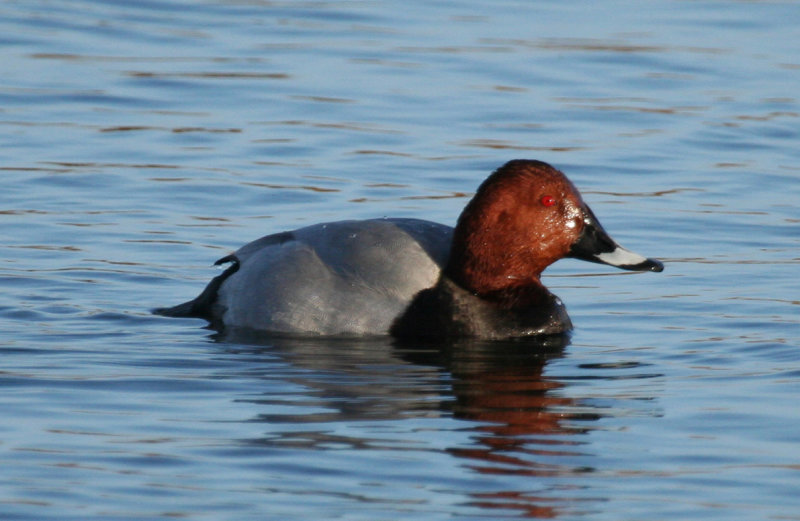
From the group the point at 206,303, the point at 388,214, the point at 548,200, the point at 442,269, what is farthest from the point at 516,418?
the point at 388,214

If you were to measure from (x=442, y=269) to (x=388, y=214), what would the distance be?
2494 mm

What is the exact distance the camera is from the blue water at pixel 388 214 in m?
5.80

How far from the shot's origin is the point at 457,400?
689 centimetres

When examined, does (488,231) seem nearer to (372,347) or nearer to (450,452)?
(372,347)

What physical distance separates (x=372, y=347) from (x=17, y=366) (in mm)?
1674

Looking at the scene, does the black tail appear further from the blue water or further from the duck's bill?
the duck's bill

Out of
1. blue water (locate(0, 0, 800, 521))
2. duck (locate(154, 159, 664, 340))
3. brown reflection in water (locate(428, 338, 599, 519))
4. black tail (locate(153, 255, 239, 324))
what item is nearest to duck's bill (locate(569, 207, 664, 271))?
duck (locate(154, 159, 664, 340))

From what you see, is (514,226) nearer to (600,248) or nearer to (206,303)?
(600,248)

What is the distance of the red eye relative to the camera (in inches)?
318

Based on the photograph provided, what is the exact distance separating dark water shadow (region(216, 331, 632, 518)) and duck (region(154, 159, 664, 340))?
0.11 metres

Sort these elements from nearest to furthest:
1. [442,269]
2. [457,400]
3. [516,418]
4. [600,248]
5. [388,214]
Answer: [516,418] → [457,400] → [442,269] → [600,248] → [388,214]

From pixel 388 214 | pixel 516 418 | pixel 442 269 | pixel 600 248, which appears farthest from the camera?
pixel 388 214

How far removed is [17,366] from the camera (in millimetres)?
7320

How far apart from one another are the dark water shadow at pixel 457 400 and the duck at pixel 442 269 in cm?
11
